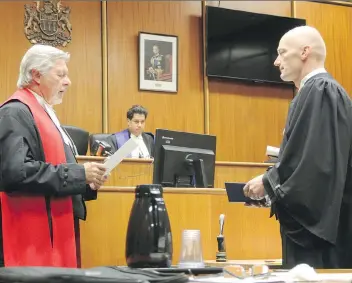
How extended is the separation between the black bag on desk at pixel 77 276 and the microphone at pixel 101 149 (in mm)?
3723

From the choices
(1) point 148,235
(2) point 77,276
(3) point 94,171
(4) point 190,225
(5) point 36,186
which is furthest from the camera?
(4) point 190,225

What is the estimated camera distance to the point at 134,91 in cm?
755

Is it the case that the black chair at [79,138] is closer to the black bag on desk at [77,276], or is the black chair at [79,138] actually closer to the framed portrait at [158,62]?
the framed portrait at [158,62]

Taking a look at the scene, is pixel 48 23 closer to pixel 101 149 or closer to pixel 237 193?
pixel 101 149

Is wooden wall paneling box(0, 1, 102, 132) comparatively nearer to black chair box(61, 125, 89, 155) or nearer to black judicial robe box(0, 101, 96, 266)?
black chair box(61, 125, 89, 155)

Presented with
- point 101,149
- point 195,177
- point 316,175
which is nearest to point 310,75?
point 316,175

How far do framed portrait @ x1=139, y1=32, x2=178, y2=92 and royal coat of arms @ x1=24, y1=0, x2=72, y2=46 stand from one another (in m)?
0.87

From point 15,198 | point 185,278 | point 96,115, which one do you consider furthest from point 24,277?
point 96,115

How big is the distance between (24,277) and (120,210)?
1.96 metres

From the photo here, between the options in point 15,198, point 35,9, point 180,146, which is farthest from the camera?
point 35,9

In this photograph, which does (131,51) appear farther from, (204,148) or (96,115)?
(204,148)

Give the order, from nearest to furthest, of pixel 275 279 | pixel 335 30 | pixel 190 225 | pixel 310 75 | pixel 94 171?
pixel 275 279 → pixel 94 171 → pixel 310 75 → pixel 190 225 → pixel 335 30

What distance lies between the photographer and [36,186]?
2652 millimetres

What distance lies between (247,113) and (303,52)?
17.1 feet
